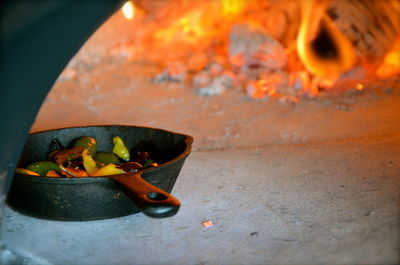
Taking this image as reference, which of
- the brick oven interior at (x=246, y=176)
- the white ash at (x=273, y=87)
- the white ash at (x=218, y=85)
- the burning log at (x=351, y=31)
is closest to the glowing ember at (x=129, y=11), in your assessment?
the brick oven interior at (x=246, y=176)

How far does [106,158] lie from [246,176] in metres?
0.54

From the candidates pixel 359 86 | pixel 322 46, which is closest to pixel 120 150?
pixel 359 86

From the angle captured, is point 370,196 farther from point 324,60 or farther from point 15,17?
point 324,60

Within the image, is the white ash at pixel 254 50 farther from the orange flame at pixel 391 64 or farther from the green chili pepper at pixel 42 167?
the green chili pepper at pixel 42 167

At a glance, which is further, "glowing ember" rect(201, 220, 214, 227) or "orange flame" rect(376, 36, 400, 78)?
"orange flame" rect(376, 36, 400, 78)

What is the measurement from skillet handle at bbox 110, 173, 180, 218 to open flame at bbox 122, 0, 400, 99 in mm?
1849

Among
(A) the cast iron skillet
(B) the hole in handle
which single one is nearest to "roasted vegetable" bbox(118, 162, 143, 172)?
(A) the cast iron skillet

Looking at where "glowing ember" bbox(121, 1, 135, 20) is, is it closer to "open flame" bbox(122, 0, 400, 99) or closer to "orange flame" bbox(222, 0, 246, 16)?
"open flame" bbox(122, 0, 400, 99)

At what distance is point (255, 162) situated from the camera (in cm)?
197

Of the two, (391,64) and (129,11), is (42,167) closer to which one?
(391,64)

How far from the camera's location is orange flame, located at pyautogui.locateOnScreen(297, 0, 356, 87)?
293 centimetres

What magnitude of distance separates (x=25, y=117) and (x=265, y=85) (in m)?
2.15

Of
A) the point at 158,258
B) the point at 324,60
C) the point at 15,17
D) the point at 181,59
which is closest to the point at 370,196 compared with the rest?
the point at 158,258

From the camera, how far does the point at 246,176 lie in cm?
180
